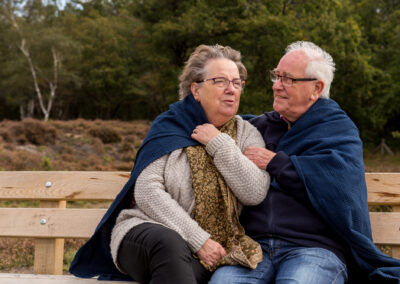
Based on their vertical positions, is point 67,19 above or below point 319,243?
above

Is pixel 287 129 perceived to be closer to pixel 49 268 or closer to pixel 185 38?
pixel 49 268

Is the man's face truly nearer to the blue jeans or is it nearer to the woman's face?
the woman's face

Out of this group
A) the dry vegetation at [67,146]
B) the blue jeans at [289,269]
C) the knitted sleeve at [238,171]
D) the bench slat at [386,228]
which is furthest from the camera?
the dry vegetation at [67,146]

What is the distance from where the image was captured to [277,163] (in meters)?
2.80

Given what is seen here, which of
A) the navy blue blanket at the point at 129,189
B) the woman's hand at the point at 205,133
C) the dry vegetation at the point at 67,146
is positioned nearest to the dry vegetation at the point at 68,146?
the dry vegetation at the point at 67,146

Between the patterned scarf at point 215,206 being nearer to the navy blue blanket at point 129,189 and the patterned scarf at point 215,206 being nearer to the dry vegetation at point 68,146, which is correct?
the navy blue blanket at point 129,189

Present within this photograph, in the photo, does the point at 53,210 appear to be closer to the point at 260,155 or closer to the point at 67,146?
the point at 260,155

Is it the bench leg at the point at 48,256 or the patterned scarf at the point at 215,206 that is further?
the bench leg at the point at 48,256

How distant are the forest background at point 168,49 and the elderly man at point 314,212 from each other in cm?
1548

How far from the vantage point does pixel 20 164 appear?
36.8ft

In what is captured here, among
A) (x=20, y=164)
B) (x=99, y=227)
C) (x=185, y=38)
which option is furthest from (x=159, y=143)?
(x=185, y=38)

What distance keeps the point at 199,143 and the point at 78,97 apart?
4019 centimetres

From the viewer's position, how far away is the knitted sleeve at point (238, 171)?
107 inches

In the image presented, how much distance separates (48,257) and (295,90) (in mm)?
1992
